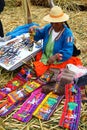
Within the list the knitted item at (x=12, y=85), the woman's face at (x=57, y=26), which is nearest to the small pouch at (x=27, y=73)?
the knitted item at (x=12, y=85)

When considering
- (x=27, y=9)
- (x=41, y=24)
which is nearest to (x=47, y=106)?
(x=27, y=9)

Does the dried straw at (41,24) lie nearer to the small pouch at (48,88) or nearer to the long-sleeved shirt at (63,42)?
the small pouch at (48,88)

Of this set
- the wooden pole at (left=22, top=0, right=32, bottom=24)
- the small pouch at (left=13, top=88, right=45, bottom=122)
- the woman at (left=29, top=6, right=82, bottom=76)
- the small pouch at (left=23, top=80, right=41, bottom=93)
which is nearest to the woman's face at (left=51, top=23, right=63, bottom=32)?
the woman at (left=29, top=6, right=82, bottom=76)

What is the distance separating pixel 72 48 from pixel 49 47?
31 cm

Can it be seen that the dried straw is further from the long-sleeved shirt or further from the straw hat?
the straw hat

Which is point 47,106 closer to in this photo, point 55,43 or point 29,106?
point 29,106

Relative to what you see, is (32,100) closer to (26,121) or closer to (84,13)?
(26,121)

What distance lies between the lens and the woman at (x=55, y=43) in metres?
4.21

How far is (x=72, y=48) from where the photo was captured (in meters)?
4.29

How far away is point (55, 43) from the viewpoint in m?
4.37

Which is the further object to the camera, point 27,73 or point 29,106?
point 27,73

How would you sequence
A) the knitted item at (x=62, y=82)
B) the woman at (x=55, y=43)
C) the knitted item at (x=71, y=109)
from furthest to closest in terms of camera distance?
the woman at (x=55, y=43)
the knitted item at (x=62, y=82)
the knitted item at (x=71, y=109)

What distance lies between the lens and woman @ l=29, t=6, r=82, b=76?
421 centimetres

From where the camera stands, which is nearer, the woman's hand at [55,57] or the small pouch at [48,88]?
the small pouch at [48,88]
